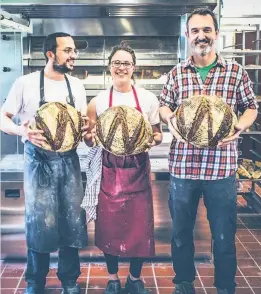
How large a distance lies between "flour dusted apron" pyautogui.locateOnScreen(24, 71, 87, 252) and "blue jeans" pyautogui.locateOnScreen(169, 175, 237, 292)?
0.59 metres

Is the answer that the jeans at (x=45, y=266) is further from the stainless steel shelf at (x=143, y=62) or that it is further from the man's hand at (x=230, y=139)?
the stainless steel shelf at (x=143, y=62)

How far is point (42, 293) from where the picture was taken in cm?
291

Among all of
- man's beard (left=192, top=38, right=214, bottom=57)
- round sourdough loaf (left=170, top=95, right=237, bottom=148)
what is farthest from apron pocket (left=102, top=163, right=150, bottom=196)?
man's beard (left=192, top=38, right=214, bottom=57)

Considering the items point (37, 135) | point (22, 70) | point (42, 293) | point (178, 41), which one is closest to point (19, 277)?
point (42, 293)

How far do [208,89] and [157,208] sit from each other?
1.25 metres

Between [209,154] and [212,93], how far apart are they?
1.11 ft

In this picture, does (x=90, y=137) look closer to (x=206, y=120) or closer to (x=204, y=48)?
(x=206, y=120)

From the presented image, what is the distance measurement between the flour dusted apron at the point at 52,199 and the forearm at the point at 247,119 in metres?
0.98

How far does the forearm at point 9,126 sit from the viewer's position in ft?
8.51

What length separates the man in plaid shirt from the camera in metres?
2.50

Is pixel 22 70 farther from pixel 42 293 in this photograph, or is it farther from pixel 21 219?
pixel 42 293

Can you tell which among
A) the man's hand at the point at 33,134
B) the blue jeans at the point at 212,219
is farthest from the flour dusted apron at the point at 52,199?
the blue jeans at the point at 212,219

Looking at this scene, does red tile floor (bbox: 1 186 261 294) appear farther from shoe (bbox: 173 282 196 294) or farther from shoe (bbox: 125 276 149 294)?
shoe (bbox: 173 282 196 294)

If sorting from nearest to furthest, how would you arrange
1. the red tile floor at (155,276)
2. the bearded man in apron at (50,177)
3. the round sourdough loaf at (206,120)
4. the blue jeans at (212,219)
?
the round sourdough loaf at (206,120)
the blue jeans at (212,219)
the bearded man in apron at (50,177)
the red tile floor at (155,276)
